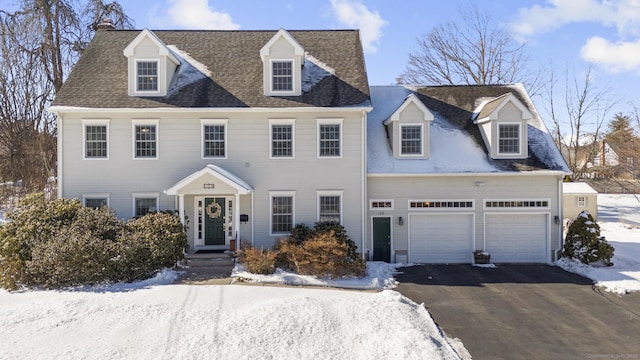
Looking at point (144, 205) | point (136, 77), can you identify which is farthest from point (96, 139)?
point (144, 205)

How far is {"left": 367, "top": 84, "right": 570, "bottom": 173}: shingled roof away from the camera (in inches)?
631

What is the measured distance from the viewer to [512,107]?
54.0 ft

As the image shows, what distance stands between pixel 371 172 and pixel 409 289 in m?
5.04

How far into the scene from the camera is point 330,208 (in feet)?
51.4

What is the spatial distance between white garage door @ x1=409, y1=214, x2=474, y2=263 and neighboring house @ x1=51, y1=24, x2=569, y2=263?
0.15 feet

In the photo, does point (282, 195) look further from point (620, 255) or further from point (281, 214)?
point (620, 255)

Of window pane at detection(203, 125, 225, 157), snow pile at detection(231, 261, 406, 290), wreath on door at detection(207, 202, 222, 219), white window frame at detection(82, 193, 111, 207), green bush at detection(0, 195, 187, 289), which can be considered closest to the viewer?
green bush at detection(0, 195, 187, 289)

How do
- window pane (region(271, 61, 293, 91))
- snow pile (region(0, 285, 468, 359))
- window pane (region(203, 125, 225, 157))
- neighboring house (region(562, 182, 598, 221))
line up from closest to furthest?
snow pile (region(0, 285, 468, 359)) → window pane (region(203, 125, 225, 157)) → window pane (region(271, 61, 293, 91)) → neighboring house (region(562, 182, 598, 221))

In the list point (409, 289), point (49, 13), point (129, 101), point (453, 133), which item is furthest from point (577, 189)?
point (49, 13)

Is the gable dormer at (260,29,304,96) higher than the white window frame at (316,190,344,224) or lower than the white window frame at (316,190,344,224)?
higher

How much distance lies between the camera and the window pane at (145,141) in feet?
50.7

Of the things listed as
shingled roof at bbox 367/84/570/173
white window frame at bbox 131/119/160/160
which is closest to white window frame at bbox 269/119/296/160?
shingled roof at bbox 367/84/570/173

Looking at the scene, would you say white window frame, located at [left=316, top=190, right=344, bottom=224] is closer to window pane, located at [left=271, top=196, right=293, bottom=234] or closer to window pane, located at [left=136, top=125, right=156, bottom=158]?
window pane, located at [left=271, top=196, right=293, bottom=234]

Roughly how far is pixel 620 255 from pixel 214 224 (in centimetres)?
1704
